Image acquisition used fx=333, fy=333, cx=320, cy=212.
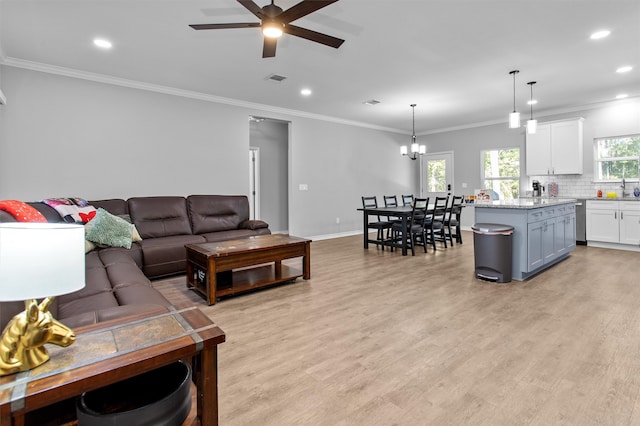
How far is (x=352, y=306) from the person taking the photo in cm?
316

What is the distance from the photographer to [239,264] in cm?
340

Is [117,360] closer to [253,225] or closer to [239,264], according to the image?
[239,264]

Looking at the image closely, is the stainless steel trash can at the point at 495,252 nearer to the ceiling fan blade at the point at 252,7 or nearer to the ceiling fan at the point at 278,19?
the ceiling fan at the point at 278,19

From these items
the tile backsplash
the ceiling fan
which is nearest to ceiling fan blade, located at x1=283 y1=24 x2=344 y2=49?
the ceiling fan

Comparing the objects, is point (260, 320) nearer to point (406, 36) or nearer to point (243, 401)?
point (243, 401)

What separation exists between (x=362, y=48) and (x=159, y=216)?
343cm

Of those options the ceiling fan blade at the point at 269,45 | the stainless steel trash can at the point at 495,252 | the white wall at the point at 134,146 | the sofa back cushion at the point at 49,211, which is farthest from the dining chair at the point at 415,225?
the sofa back cushion at the point at 49,211

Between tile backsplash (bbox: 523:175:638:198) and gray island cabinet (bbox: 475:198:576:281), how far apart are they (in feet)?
7.37

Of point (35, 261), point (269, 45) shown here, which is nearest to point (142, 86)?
point (269, 45)

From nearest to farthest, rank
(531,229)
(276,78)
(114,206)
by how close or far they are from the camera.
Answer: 1. (531,229)
2. (114,206)
3. (276,78)

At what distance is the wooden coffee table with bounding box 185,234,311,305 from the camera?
3.24m

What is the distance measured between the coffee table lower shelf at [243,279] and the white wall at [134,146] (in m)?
2.20

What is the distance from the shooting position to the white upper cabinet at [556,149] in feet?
20.6

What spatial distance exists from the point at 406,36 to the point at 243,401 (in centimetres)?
357
